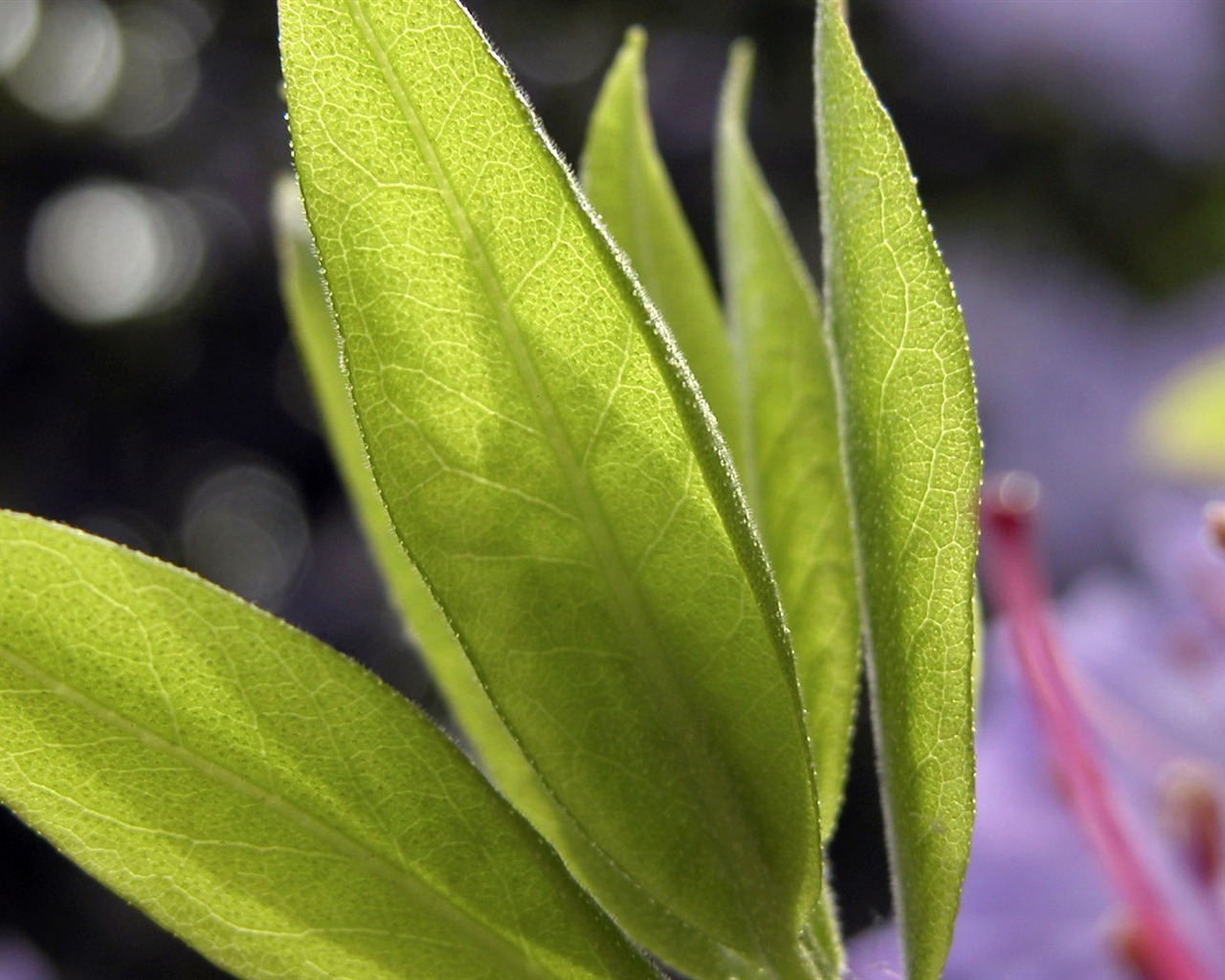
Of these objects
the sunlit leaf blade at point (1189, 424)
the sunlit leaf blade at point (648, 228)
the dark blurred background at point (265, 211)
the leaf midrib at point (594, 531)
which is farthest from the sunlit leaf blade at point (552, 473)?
the dark blurred background at point (265, 211)

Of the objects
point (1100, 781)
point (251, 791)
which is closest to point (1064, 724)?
point (1100, 781)

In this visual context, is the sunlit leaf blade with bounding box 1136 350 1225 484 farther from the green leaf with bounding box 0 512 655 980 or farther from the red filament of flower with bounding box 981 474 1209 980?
the green leaf with bounding box 0 512 655 980

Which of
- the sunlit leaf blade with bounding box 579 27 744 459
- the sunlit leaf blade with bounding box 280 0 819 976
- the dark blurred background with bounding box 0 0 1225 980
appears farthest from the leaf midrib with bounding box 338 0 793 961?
the dark blurred background with bounding box 0 0 1225 980

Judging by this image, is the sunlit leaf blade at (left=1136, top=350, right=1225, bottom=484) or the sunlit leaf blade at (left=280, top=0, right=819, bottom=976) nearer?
the sunlit leaf blade at (left=280, top=0, right=819, bottom=976)

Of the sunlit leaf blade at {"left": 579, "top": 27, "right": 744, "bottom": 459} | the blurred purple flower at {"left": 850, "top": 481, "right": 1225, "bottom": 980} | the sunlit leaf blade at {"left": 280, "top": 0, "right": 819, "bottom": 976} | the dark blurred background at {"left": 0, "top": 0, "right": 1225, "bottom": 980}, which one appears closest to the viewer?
the sunlit leaf blade at {"left": 280, "top": 0, "right": 819, "bottom": 976}

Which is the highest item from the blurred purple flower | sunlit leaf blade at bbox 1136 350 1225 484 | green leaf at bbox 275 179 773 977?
green leaf at bbox 275 179 773 977

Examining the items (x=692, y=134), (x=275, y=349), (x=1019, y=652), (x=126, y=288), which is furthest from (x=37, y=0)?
(x=1019, y=652)
